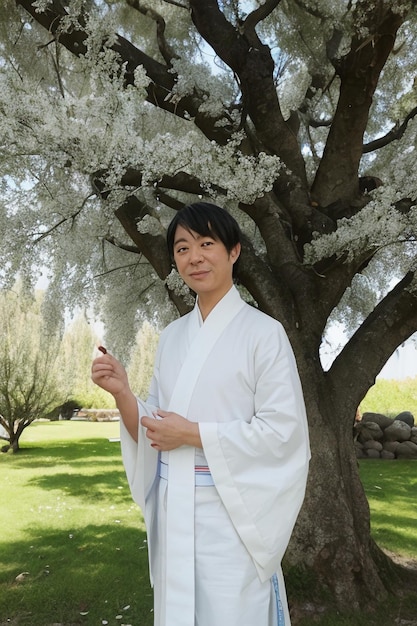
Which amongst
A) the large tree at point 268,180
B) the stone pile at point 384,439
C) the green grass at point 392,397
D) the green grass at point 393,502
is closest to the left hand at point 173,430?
the large tree at point 268,180

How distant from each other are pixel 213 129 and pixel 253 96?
1.39 ft

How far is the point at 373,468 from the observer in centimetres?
996

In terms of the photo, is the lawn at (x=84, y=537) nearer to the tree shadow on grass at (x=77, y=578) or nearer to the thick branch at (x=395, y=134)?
the tree shadow on grass at (x=77, y=578)

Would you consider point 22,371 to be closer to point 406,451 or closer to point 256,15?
point 406,451

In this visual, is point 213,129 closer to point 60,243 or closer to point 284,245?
point 284,245

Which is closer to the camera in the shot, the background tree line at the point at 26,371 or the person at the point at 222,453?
the person at the point at 222,453

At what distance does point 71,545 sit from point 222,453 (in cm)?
454

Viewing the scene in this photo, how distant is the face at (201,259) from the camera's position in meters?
1.76

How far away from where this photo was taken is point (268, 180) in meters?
3.52

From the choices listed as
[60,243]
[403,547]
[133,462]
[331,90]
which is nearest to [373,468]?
[403,547]

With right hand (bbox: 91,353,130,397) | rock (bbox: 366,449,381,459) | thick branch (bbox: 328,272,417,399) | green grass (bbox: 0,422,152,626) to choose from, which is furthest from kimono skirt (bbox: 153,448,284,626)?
rock (bbox: 366,449,381,459)

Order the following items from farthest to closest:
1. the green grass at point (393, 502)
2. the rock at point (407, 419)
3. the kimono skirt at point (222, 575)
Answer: the rock at point (407, 419), the green grass at point (393, 502), the kimono skirt at point (222, 575)

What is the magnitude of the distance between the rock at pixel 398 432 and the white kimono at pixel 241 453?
10314 mm

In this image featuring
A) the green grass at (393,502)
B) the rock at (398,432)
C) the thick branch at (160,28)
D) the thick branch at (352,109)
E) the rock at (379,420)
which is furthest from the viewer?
the rock at (379,420)
